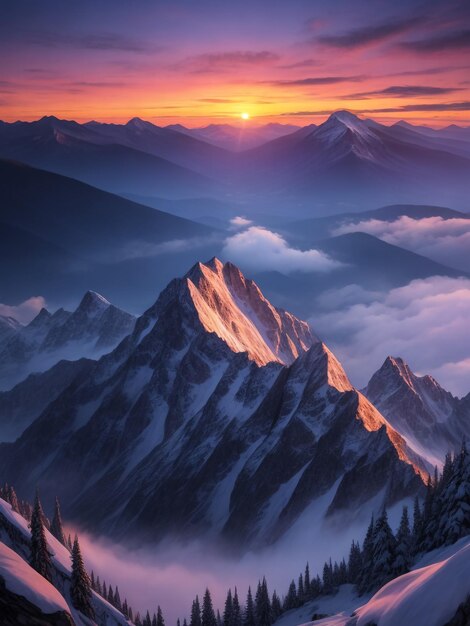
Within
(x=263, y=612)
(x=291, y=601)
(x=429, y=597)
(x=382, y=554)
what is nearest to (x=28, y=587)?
(x=429, y=597)

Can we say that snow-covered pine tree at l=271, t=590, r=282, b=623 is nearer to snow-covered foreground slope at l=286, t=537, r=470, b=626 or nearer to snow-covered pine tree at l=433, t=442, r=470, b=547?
snow-covered pine tree at l=433, t=442, r=470, b=547

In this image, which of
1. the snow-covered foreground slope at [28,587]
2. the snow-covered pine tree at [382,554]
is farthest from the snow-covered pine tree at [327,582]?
the snow-covered foreground slope at [28,587]

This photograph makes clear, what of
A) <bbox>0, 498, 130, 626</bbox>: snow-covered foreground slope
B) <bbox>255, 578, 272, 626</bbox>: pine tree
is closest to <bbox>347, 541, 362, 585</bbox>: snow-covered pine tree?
<bbox>255, 578, 272, 626</bbox>: pine tree

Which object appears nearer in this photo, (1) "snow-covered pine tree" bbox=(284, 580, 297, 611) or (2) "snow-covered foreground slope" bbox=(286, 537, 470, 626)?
(2) "snow-covered foreground slope" bbox=(286, 537, 470, 626)

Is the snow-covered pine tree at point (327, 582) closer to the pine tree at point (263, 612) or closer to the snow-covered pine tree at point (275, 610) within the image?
the snow-covered pine tree at point (275, 610)

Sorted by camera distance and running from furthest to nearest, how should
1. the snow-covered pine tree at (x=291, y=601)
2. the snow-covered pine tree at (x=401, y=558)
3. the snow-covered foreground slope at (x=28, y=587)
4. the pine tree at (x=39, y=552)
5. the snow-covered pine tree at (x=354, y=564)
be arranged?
the snow-covered pine tree at (x=291, y=601), the snow-covered pine tree at (x=354, y=564), the snow-covered pine tree at (x=401, y=558), the pine tree at (x=39, y=552), the snow-covered foreground slope at (x=28, y=587)

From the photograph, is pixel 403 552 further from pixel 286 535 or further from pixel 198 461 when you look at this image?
pixel 198 461

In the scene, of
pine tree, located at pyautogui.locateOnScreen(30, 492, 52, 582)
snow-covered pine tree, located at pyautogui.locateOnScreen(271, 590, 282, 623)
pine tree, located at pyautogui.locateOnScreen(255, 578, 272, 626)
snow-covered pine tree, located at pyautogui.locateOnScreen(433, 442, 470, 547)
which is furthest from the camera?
snow-covered pine tree, located at pyautogui.locateOnScreen(271, 590, 282, 623)

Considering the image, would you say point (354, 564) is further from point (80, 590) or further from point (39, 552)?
point (39, 552)

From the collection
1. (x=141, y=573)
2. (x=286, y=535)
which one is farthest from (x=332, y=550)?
(x=141, y=573)
